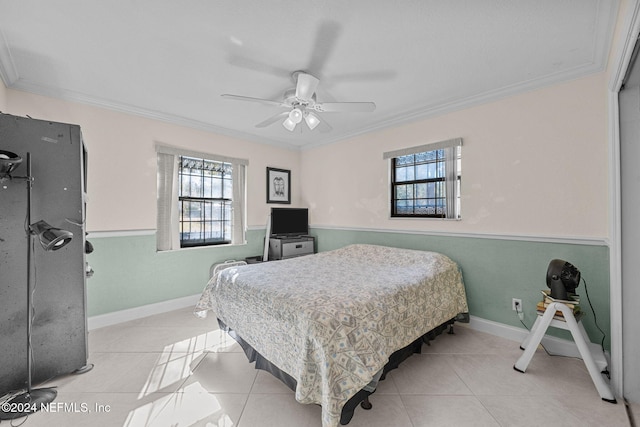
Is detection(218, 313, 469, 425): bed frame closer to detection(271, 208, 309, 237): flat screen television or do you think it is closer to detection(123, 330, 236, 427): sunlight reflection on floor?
detection(123, 330, 236, 427): sunlight reflection on floor

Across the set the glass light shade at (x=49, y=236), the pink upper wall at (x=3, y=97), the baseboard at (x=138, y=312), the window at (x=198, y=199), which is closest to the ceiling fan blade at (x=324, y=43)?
the glass light shade at (x=49, y=236)

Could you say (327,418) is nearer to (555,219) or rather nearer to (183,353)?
(183,353)

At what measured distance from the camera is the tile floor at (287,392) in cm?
159

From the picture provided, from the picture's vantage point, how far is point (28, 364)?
1682 millimetres

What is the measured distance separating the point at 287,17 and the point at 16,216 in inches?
87.6

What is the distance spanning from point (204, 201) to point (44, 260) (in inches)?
77.5

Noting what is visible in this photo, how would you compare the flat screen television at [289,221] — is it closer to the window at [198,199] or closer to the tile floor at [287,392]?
the window at [198,199]

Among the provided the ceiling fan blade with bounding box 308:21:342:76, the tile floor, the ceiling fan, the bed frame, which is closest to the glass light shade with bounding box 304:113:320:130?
the ceiling fan

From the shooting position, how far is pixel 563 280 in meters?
2.04

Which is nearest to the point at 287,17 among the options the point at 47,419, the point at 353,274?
the point at 353,274

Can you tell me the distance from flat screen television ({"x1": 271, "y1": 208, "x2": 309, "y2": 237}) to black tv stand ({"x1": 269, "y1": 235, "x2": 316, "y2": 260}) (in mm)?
111

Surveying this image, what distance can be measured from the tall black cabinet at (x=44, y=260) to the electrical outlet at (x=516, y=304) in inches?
146

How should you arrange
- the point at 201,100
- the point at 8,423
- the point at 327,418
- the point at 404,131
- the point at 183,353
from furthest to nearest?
the point at 404,131
the point at 201,100
the point at 183,353
the point at 8,423
the point at 327,418

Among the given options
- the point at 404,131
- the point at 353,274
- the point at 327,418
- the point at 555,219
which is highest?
the point at 404,131
